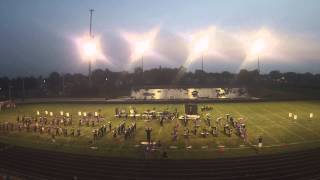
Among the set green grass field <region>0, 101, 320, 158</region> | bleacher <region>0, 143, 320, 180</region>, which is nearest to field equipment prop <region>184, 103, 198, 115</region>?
green grass field <region>0, 101, 320, 158</region>

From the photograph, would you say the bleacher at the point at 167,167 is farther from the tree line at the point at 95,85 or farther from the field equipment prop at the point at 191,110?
the tree line at the point at 95,85

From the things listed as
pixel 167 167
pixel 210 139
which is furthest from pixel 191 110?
pixel 167 167

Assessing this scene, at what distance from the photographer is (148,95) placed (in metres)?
94.1

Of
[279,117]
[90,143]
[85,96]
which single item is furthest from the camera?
[85,96]

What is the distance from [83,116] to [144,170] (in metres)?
28.7

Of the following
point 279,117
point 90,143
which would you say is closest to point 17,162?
point 90,143

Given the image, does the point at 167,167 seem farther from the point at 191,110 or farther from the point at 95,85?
the point at 95,85

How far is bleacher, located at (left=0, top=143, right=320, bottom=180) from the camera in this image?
28172 mm

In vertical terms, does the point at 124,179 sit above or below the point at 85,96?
below

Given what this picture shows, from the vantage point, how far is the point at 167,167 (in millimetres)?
30016

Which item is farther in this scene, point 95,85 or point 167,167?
point 95,85

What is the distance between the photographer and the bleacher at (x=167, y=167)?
28172 millimetres

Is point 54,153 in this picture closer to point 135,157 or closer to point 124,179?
point 135,157

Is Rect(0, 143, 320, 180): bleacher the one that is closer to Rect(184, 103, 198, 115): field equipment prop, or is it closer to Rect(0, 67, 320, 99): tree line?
Rect(184, 103, 198, 115): field equipment prop
